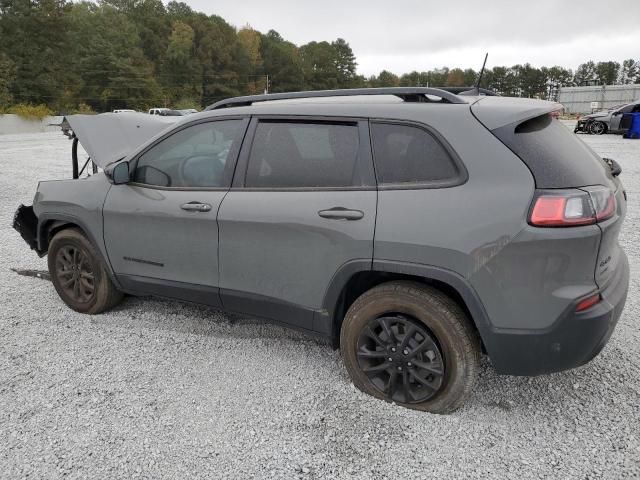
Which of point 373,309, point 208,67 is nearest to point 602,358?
point 373,309

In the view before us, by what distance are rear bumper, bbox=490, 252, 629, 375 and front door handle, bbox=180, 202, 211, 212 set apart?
1896 mm

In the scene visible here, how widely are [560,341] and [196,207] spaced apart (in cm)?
226

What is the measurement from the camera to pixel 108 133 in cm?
450

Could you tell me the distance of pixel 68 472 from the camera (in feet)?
7.55

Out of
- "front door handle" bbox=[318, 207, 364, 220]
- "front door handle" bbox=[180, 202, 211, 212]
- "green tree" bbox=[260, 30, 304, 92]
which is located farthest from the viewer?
"green tree" bbox=[260, 30, 304, 92]

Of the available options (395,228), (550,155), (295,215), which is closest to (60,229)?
(295,215)

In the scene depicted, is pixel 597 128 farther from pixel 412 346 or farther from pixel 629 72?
pixel 629 72

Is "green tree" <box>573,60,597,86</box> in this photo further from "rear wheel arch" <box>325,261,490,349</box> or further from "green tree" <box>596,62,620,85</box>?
"rear wheel arch" <box>325,261,490,349</box>

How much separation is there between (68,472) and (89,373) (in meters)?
0.94

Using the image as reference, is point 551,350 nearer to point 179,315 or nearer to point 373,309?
point 373,309

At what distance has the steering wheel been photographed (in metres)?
3.25

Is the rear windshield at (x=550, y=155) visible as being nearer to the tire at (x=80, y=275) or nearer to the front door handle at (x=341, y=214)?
the front door handle at (x=341, y=214)

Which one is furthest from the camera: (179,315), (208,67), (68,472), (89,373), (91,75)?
(208,67)

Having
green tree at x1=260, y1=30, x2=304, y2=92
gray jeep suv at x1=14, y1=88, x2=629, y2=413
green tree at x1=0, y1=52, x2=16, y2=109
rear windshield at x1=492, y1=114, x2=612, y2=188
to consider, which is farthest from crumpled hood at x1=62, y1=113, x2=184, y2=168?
green tree at x1=260, y1=30, x2=304, y2=92
